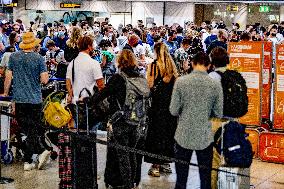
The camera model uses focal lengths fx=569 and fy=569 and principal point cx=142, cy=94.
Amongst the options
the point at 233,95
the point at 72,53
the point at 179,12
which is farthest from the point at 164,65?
the point at 179,12

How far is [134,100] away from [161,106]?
1.08m

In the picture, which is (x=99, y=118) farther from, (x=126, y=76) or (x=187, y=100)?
(x=187, y=100)

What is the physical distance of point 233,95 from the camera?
6355 millimetres

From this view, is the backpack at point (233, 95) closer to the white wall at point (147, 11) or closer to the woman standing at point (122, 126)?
the woman standing at point (122, 126)

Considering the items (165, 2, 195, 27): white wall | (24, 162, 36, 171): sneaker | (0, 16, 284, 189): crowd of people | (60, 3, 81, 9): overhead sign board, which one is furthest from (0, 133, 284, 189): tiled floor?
(60, 3, 81, 9): overhead sign board

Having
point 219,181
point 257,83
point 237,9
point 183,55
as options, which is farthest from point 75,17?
point 219,181

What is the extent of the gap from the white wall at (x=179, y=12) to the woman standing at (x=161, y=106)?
1026 inches

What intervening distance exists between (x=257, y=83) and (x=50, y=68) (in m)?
5.40

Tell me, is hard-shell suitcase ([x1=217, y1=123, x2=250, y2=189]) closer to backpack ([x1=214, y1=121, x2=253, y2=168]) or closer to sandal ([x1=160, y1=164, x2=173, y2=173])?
backpack ([x1=214, y1=121, x2=253, y2=168])

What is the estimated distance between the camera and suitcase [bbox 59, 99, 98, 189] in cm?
648

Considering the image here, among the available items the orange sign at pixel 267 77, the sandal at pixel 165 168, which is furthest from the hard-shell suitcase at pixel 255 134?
the sandal at pixel 165 168

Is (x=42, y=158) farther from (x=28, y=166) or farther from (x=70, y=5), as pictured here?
(x=70, y=5)

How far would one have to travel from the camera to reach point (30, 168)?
7816 mm

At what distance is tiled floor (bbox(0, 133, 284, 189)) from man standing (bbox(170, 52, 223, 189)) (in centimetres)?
175
